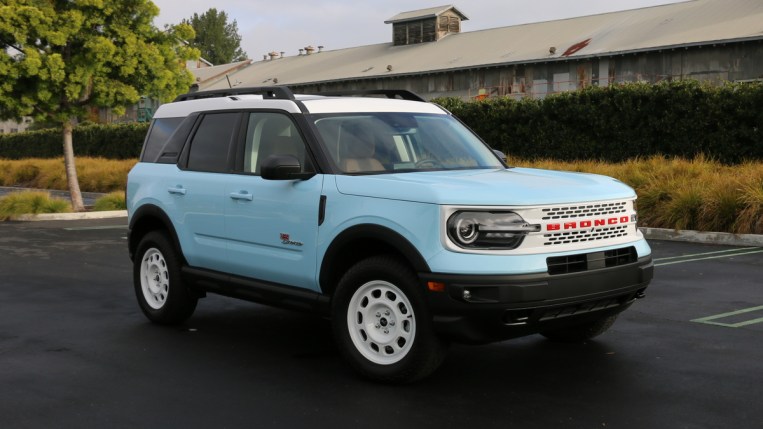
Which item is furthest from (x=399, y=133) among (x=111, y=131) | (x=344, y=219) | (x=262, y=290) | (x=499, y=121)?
(x=111, y=131)

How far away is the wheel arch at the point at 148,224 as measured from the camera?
7.77 m

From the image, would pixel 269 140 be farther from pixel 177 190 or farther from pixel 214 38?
pixel 214 38

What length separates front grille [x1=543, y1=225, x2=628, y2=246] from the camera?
18.6 feet

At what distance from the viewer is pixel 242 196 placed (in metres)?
6.95

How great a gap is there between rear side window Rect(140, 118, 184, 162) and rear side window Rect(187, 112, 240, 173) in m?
0.49

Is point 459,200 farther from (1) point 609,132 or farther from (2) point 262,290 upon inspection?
(1) point 609,132

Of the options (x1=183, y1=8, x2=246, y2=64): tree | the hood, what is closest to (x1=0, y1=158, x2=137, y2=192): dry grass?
the hood

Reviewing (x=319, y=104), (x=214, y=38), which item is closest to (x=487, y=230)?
(x=319, y=104)

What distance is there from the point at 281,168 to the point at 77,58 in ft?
59.0

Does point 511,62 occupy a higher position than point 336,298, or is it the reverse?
point 511,62

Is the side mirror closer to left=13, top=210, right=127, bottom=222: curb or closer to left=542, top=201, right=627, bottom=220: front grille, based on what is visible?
left=542, top=201, right=627, bottom=220: front grille

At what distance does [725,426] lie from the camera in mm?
5023

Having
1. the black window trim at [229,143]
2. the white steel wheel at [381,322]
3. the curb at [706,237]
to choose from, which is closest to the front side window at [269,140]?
the black window trim at [229,143]

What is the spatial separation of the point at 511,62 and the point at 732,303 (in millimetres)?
32275
